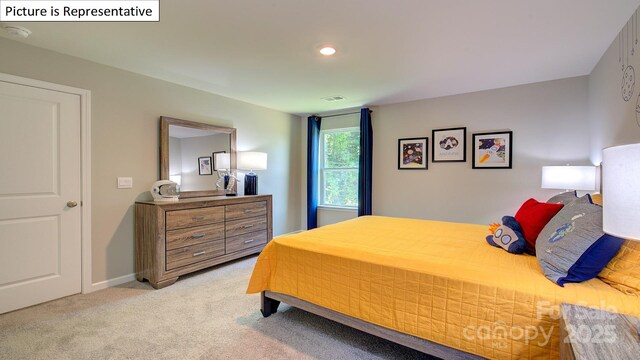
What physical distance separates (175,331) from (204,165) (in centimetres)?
222

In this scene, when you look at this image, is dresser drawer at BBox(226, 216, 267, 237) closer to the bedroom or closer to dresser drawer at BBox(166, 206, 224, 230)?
dresser drawer at BBox(166, 206, 224, 230)

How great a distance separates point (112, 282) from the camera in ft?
9.97

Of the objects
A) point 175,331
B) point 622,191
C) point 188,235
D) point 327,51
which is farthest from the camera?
point 188,235

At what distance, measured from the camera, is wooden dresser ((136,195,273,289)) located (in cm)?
297

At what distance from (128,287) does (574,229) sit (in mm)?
3792

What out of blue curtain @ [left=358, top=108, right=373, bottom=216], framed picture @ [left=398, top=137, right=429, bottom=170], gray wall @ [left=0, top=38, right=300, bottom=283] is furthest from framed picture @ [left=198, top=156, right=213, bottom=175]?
framed picture @ [left=398, top=137, right=429, bottom=170]

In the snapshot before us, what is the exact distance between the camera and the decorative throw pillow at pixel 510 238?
75.4 inches

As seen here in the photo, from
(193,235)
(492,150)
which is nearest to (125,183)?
(193,235)

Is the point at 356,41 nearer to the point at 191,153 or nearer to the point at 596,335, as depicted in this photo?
the point at 596,335

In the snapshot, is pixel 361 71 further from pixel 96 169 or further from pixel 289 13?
pixel 96 169

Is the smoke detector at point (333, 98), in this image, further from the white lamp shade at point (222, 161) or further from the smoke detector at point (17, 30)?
the smoke detector at point (17, 30)

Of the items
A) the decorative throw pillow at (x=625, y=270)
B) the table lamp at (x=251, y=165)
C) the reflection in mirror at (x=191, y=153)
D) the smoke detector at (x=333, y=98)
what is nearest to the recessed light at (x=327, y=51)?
the smoke detector at (x=333, y=98)

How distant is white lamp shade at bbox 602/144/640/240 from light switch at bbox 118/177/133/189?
3.79 m

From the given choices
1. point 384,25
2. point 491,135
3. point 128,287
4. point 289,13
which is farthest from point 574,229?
point 128,287
